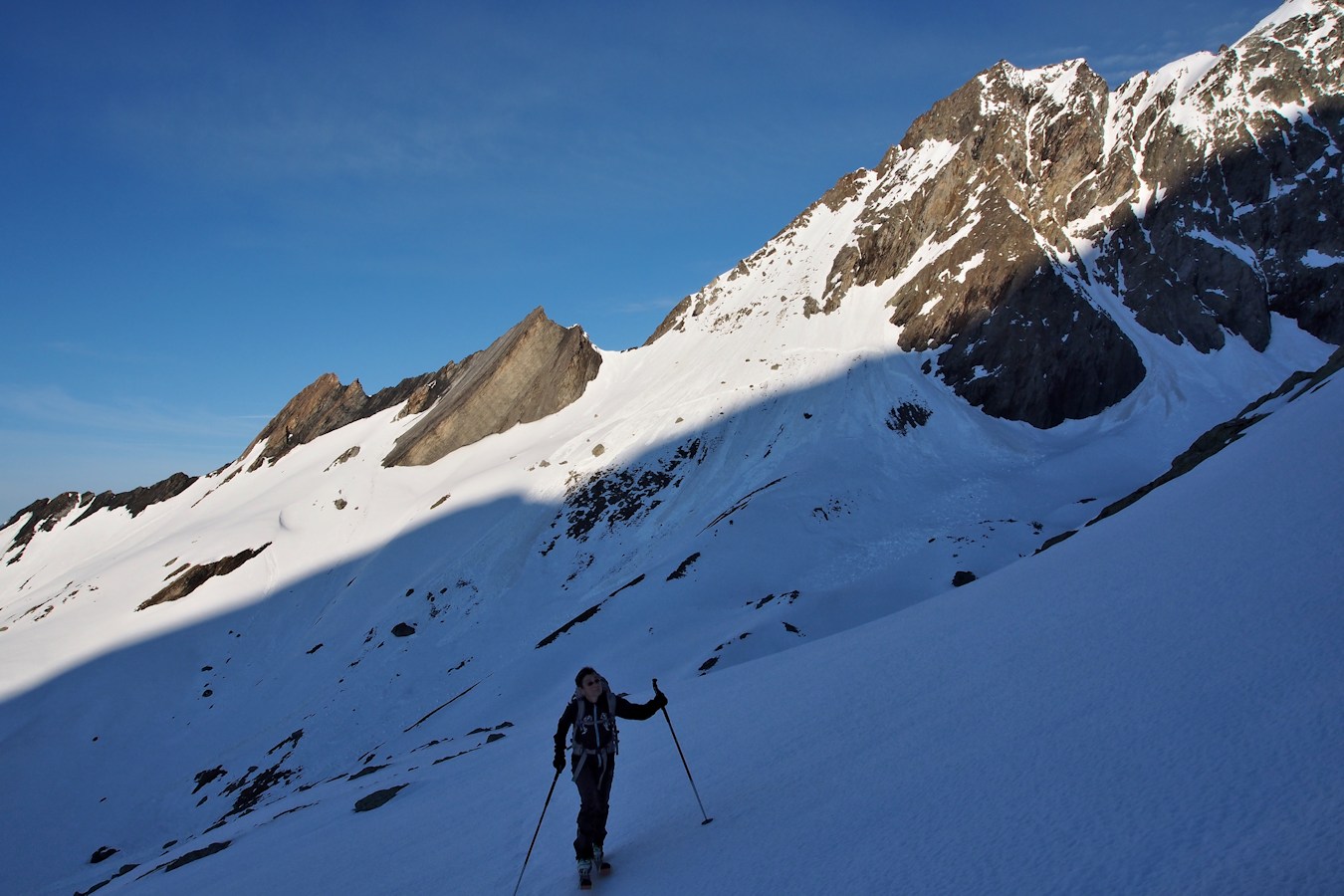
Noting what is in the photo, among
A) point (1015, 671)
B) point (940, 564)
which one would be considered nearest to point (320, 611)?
point (940, 564)

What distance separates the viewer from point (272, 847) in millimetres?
12867

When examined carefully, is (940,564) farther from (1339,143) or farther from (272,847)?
(1339,143)

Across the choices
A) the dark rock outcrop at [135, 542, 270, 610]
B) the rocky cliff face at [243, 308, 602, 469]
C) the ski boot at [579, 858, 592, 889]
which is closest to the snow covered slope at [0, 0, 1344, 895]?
the dark rock outcrop at [135, 542, 270, 610]

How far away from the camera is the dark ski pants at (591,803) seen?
6648 millimetres

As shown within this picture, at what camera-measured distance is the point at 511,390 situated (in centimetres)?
7431

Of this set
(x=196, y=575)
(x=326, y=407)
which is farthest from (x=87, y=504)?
(x=196, y=575)

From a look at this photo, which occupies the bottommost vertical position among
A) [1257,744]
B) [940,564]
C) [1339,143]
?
[940,564]

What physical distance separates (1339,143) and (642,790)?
87551 mm

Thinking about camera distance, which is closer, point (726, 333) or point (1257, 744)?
point (1257, 744)

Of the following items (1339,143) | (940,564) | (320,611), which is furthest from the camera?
(1339,143)

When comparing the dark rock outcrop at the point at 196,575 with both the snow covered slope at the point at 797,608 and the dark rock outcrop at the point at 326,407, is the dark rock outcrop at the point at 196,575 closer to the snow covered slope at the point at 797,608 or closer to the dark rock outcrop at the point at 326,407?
the snow covered slope at the point at 797,608

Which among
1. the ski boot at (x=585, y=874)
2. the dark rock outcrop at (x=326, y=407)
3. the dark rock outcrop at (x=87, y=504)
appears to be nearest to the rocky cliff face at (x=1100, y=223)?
the dark rock outcrop at (x=326, y=407)

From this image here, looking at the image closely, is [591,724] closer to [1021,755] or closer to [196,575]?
[1021,755]

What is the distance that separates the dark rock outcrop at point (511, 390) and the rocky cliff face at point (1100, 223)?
14.8 meters
